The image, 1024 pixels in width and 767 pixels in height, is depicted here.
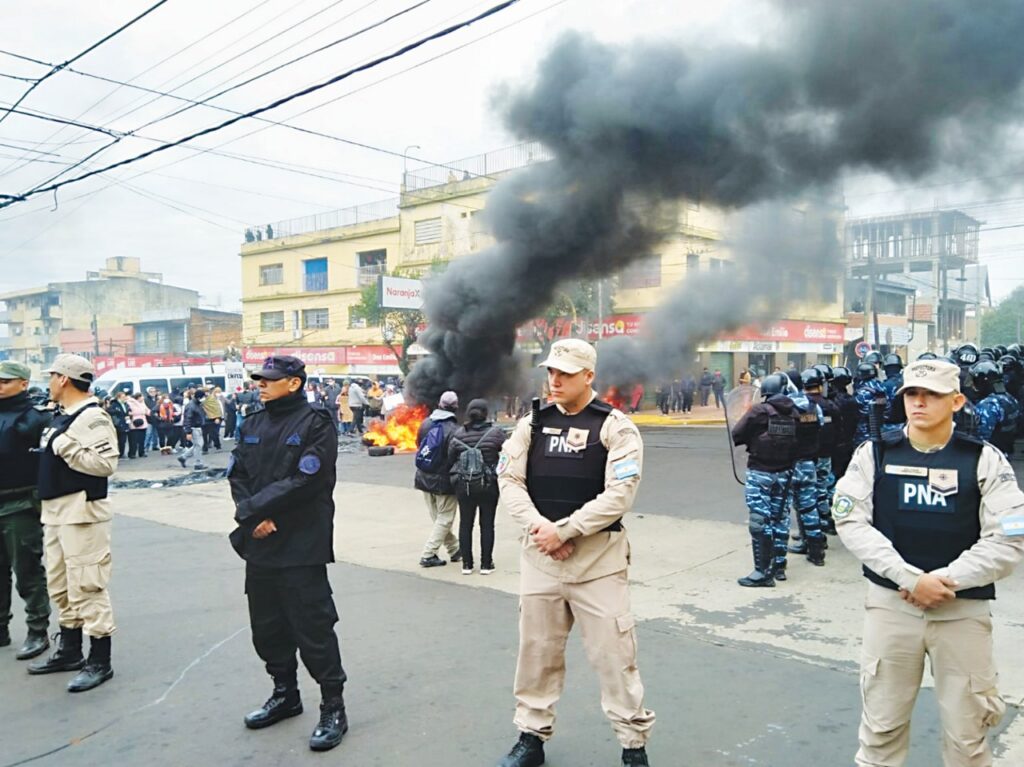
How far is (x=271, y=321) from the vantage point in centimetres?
3797

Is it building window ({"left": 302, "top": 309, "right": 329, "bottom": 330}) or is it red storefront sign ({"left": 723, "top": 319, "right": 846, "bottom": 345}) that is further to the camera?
building window ({"left": 302, "top": 309, "right": 329, "bottom": 330})

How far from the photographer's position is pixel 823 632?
449 cm

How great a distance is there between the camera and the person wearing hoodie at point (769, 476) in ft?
18.4

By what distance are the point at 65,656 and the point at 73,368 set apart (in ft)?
4.85

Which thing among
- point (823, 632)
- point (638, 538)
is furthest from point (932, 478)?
point (638, 538)

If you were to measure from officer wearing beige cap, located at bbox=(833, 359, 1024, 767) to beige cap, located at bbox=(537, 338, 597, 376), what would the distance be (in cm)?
102

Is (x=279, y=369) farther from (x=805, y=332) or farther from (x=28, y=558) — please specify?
(x=805, y=332)

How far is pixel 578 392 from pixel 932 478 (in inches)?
47.9

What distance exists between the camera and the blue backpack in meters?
6.36

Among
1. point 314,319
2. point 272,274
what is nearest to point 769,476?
point 314,319

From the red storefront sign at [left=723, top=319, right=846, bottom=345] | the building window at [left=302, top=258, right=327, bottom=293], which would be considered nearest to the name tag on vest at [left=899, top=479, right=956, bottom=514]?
the red storefront sign at [left=723, top=319, right=846, bottom=345]

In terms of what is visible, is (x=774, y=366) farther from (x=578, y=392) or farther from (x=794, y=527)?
(x=578, y=392)

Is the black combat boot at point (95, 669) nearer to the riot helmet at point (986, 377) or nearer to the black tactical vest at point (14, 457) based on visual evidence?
the black tactical vest at point (14, 457)

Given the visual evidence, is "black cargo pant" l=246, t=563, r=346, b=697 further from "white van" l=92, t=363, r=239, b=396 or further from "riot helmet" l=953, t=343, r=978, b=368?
"white van" l=92, t=363, r=239, b=396
